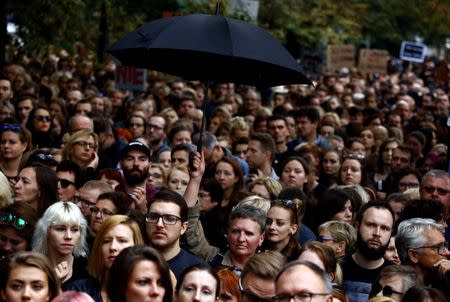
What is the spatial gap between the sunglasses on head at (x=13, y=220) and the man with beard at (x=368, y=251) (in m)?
2.35

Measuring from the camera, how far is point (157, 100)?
1936 cm

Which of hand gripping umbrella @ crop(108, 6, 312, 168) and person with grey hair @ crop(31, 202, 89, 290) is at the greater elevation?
hand gripping umbrella @ crop(108, 6, 312, 168)

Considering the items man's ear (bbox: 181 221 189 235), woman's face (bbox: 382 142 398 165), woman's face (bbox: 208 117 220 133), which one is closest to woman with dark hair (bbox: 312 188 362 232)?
man's ear (bbox: 181 221 189 235)

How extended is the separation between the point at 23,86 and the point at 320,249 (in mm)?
10445

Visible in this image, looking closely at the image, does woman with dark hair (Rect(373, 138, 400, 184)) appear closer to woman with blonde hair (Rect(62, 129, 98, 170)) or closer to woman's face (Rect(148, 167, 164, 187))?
woman's face (Rect(148, 167, 164, 187))

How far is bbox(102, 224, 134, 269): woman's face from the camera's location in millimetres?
7434

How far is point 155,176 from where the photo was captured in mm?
11109

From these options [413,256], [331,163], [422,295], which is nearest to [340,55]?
[331,163]

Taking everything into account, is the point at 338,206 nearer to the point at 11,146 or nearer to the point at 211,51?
the point at 211,51

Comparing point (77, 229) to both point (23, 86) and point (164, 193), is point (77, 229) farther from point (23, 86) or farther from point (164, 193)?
point (23, 86)

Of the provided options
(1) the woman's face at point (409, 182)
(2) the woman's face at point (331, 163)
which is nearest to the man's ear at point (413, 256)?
(1) the woman's face at point (409, 182)

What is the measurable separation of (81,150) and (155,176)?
0.88 metres

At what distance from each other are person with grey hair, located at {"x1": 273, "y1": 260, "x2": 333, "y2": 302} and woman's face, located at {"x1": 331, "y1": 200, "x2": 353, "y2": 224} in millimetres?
3973

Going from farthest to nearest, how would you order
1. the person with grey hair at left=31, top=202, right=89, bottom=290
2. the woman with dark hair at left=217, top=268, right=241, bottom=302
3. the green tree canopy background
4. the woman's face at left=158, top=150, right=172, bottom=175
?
1. the green tree canopy background
2. the woman's face at left=158, top=150, right=172, bottom=175
3. the person with grey hair at left=31, top=202, right=89, bottom=290
4. the woman with dark hair at left=217, top=268, right=241, bottom=302
